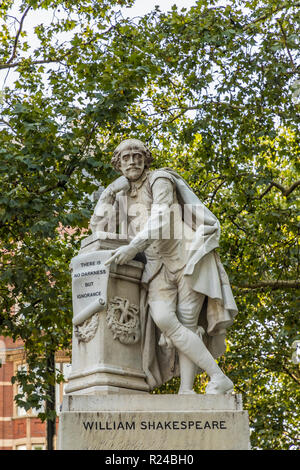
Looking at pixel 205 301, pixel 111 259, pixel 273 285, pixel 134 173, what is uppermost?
pixel 273 285

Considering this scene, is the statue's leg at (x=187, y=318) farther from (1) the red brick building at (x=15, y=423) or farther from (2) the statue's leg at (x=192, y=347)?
(1) the red brick building at (x=15, y=423)

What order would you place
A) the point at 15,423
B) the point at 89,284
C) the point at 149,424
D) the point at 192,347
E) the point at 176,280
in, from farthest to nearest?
the point at 15,423, the point at 176,280, the point at 89,284, the point at 192,347, the point at 149,424

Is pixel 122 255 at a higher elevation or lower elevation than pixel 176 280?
higher

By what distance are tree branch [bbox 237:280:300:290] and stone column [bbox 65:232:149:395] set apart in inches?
323

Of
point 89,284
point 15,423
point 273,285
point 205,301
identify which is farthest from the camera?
point 15,423

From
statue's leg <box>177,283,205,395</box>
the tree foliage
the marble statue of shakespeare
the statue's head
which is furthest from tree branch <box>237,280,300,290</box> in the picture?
statue's leg <box>177,283,205,395</box>

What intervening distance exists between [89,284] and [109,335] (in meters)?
0.49

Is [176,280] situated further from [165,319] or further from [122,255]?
[122,255]

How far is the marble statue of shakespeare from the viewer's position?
7.11 metres

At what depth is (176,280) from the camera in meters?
7.36

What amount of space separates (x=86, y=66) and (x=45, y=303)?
4.05 meters

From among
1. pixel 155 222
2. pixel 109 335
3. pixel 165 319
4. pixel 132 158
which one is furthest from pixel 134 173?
pixel 109 335

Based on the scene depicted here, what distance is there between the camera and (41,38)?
51.9 ft

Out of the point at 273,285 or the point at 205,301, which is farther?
the point at 273,285
